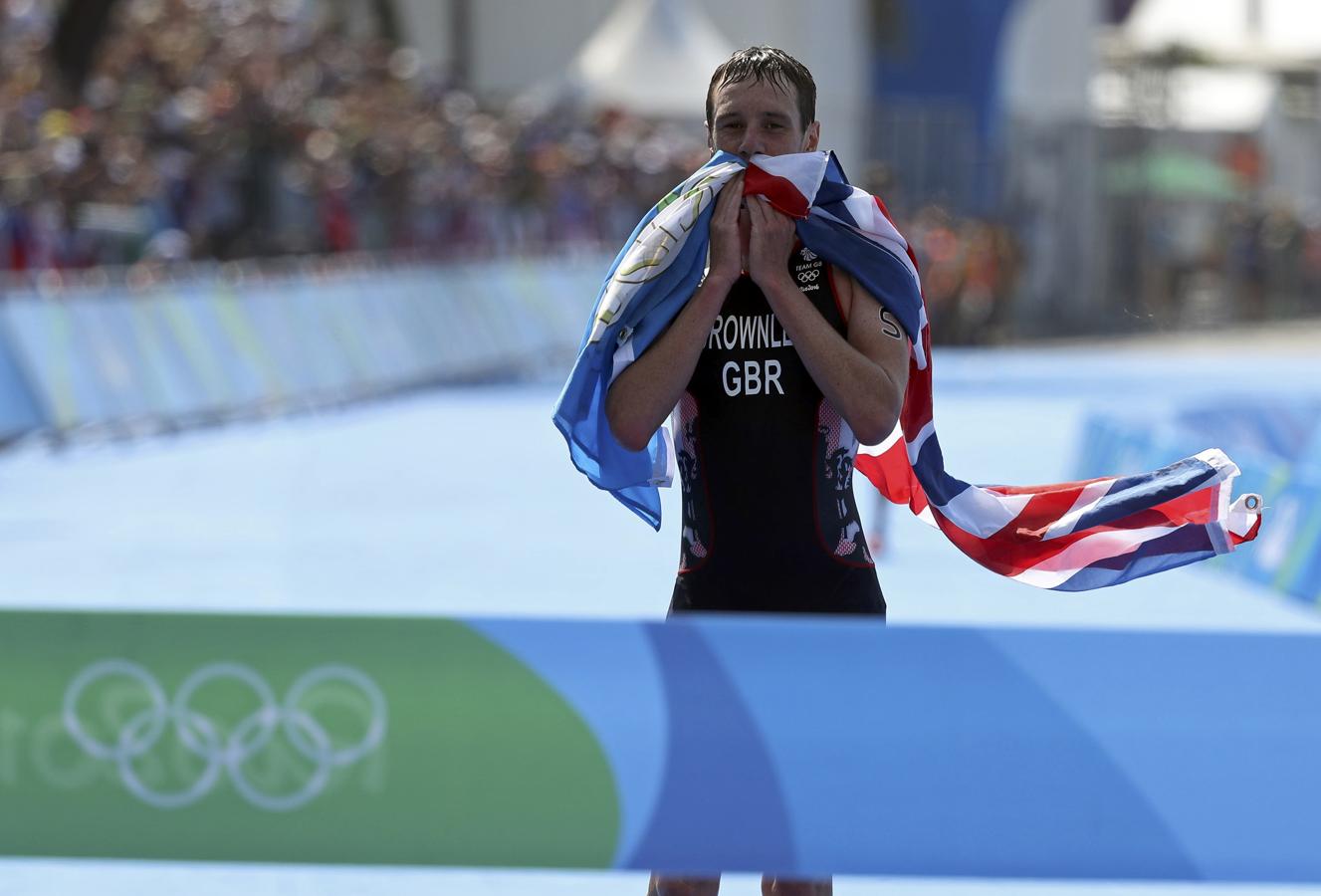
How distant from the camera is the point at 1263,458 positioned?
1245cm

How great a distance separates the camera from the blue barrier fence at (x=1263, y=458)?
33.1 ft

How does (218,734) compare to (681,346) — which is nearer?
(681,346)

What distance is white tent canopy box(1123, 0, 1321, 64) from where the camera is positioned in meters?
45.4

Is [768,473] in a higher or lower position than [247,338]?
higher

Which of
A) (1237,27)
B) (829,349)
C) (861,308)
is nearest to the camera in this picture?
(829,349)

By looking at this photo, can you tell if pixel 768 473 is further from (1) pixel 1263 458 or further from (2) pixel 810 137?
(1) pixel 1263 458

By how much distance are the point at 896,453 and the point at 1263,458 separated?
8.87 meters

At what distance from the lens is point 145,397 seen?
17922 mm

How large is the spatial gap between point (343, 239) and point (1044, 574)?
20992 mm

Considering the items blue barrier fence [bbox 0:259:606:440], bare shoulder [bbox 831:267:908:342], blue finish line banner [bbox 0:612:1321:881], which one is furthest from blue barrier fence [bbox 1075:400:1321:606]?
blue barrier fence [bbox 0:259:606:440]

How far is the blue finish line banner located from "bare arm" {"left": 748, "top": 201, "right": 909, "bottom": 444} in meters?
0.33

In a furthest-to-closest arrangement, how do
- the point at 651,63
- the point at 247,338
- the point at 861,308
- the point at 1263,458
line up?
the point at 651,63 < the point at 247,338 < the point at 1263,458 < the point at 861,308

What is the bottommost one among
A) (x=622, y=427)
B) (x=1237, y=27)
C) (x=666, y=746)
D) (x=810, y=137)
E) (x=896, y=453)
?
(x=1237, y=27)

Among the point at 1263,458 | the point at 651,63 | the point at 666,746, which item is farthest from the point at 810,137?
the point at 651,63
